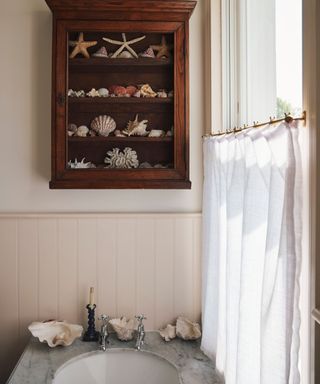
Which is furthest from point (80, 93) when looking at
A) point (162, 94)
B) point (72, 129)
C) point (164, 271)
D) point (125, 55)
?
point (164, 271)

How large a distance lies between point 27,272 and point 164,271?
0.66m

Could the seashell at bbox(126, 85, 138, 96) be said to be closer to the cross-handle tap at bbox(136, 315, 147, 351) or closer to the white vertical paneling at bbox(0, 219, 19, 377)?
the white vertical paneling at bbox(0, 219, 19, 377)

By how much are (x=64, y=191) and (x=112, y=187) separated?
1.01ft

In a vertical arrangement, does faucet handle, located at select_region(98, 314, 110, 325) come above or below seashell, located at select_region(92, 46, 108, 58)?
below

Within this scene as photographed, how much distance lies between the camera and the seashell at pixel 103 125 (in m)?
1.98

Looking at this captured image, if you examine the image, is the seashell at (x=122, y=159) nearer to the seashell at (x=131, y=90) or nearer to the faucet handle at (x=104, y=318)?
the seashell at (x=131, y=90)

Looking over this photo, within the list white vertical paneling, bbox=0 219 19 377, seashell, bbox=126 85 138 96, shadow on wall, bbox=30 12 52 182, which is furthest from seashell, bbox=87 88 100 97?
white vertical paneling, bbox=0 219 19 377

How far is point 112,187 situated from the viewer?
75.8 inches

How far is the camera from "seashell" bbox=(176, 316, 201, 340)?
195cm

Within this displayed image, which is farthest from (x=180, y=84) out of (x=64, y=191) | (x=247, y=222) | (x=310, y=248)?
(x=310, y=248)

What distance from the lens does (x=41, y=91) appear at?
2086 millimetres

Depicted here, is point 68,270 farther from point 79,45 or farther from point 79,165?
point 79,45

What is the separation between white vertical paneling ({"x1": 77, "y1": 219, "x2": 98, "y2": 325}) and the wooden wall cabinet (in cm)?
26

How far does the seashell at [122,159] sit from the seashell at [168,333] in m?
0.77
